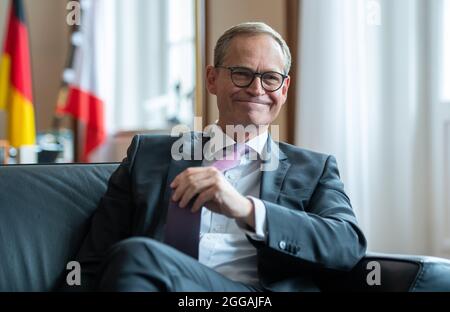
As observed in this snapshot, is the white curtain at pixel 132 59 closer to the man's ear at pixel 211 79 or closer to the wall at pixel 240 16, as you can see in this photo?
A: the wall at pixel 240 16

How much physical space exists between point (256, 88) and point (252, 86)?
1 cm

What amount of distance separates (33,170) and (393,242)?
1619 millimetres

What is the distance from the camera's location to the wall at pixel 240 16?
10.2 ft

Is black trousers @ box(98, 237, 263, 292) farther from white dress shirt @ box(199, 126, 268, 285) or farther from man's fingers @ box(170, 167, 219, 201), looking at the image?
white dress shirt @ box(199, 126, 268, 285)

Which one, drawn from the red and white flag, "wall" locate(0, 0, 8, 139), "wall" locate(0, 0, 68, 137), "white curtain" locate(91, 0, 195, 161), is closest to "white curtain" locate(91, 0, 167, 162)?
"white curtain" locate(91, 0, 195, 161)

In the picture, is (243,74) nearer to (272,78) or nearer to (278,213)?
(272,78)

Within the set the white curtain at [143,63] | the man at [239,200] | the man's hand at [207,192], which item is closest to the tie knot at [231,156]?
the man at [239,200]

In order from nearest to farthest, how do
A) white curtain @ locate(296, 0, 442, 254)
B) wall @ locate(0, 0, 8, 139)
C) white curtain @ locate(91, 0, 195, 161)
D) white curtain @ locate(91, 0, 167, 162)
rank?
white curtain @ locate(296, 0, 442, 254), white curtain @ locate(91, 0, 195, 161), white curtain @ locate(91, 0, 167, 162), wall @ locate(0, 0, 8, 139)

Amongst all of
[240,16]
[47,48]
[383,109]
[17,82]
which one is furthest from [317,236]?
[47,48]

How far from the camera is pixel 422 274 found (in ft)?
4.12

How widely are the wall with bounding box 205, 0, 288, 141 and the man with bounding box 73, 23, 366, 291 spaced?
1573 mm

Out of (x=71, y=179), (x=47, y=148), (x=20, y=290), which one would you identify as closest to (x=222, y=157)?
(x=71, y=179)

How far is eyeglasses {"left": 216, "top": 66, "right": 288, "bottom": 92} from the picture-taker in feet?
4.86

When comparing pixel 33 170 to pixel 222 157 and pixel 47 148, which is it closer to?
pixel 222 157
